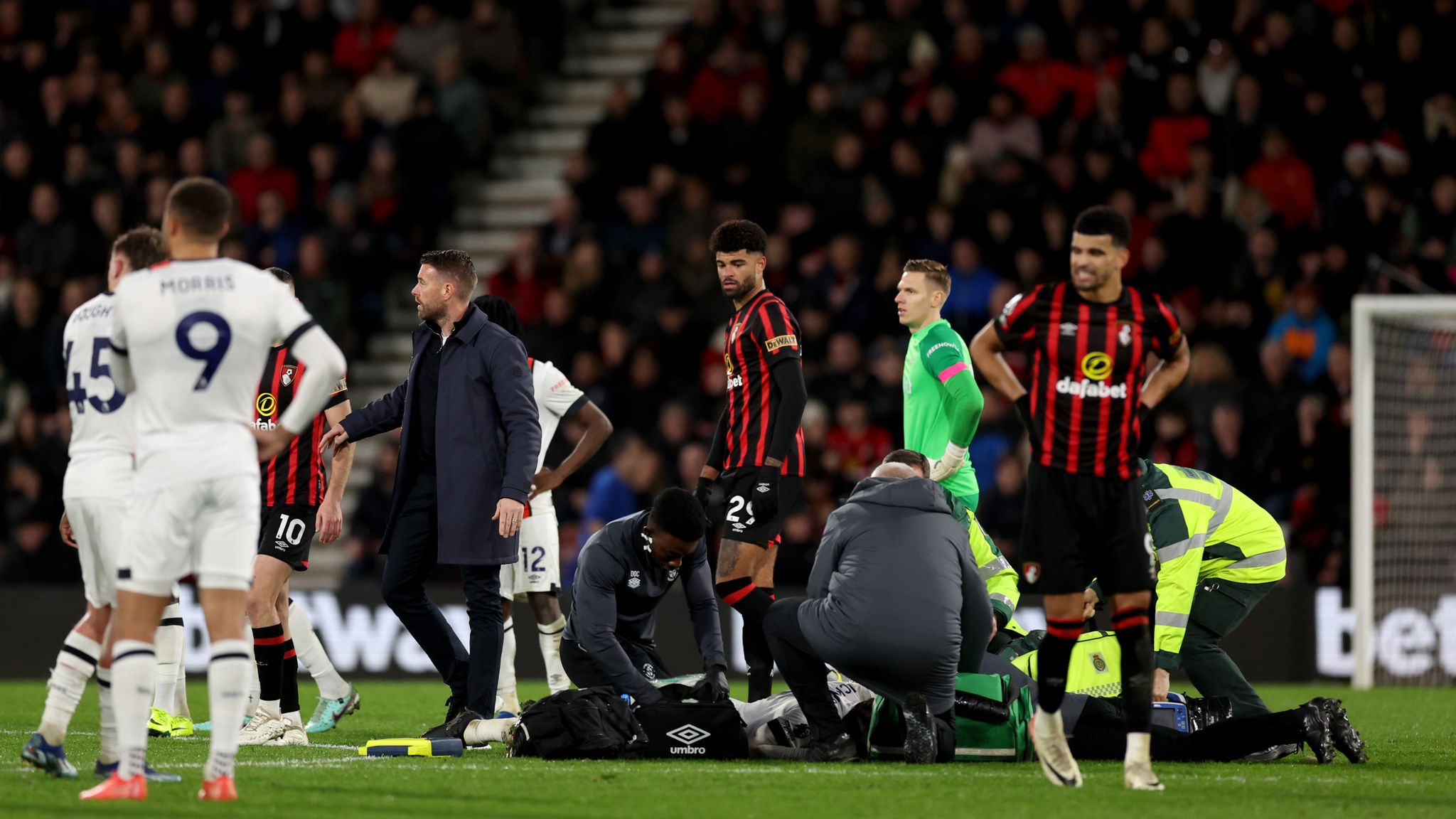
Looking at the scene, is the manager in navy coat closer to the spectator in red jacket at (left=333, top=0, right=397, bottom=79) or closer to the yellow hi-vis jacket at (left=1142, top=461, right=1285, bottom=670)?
the yellow hi-vis jacket at (left=1142, top=461, right=1285, bottom=670)

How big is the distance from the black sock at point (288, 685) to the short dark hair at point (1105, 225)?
449 centimetres

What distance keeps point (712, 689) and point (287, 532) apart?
230 cm

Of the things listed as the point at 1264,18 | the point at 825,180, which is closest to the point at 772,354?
the point at 825,180

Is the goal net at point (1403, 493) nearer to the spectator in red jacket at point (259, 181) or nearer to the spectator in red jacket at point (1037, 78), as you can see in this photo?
the spectator in red jacket at point (1037, 78)

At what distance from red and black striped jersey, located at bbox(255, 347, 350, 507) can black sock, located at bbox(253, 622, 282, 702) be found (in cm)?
64

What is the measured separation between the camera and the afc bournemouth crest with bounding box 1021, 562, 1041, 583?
22.8ft

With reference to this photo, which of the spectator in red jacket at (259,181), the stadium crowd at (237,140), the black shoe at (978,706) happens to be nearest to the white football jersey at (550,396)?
the black shoe at (978,706)

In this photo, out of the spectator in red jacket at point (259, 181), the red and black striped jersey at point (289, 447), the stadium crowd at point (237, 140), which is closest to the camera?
the red and black striped jersey at point (289, 447)

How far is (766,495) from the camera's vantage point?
873 cm

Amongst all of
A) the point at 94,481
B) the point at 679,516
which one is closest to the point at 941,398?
the point at 679,516

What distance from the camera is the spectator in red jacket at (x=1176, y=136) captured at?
15258 millimetres

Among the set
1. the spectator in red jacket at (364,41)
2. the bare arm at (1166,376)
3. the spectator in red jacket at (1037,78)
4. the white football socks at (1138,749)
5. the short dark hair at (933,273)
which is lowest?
the white football socks at (1138,749)

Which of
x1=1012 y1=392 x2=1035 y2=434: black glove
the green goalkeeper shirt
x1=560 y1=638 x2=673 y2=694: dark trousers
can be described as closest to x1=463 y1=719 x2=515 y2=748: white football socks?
x1=560 y1=638 x2=673 y2=694: dark trousers

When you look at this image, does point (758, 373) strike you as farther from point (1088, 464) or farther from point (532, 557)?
point (1088, 464)
